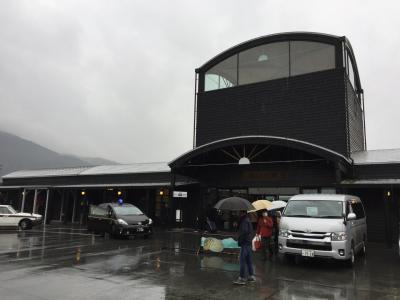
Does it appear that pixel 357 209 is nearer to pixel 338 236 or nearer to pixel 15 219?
pixel 338 236

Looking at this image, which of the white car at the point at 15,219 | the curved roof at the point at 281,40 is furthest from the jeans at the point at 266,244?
the white car at the point at 15,219

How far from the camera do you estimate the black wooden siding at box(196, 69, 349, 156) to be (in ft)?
67.6

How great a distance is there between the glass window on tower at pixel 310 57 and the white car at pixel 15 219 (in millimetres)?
18341

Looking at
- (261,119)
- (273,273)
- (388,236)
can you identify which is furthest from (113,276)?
(261,119)

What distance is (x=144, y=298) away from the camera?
701 centimetres

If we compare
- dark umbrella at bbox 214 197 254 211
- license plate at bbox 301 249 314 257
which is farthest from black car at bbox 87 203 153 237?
license plate at bbox 301 249 314 257

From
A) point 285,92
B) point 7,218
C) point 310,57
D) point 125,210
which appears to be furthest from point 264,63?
point 7,218

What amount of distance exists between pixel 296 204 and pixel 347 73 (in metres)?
13.1

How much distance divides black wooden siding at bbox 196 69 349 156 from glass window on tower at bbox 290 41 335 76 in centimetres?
51

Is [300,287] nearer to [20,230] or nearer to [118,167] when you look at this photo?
[20,230]

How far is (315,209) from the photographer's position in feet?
37.1

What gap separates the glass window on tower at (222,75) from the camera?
24614mm

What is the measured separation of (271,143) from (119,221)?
26.9ft

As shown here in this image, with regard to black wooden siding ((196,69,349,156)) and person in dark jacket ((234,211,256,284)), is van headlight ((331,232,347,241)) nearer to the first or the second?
person in dark jacket ((234,211,256,284))
